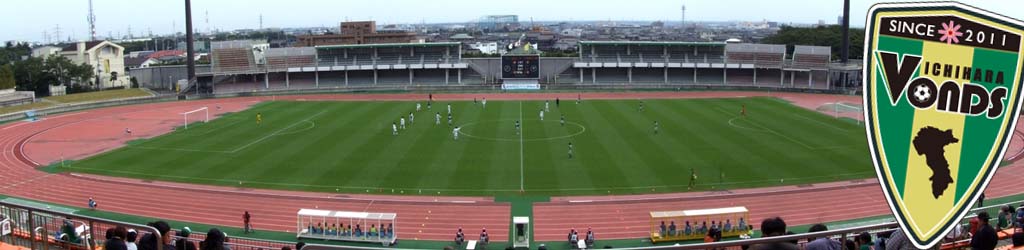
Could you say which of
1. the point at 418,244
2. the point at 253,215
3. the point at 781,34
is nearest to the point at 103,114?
the point at 253,215

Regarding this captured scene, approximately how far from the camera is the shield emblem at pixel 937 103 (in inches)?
147

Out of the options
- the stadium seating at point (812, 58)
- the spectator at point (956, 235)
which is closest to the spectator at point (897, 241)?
the spectator at point (956, 235)

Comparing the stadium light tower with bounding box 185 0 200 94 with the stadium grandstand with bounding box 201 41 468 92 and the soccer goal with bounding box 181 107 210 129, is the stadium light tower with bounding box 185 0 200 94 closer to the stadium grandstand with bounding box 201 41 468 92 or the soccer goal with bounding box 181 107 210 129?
the stadium grandstand with bounding box 201 41 468 92

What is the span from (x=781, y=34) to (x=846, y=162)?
8886 centimetres

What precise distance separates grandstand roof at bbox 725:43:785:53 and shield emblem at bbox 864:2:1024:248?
75840mm

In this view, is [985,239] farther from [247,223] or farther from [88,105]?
[88,105]

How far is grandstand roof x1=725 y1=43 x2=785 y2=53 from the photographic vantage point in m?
75.9

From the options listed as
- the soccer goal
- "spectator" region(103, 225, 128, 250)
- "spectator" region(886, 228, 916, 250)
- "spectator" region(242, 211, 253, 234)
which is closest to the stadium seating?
the soccer goal

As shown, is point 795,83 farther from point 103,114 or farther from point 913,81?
point 913,81

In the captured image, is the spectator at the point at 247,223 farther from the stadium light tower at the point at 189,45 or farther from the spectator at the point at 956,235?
the stadium light tower at the point at 189,45

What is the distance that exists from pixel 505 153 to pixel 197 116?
87.8ft

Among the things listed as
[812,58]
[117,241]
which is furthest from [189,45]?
[117,241]

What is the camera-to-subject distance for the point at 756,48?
77188mm


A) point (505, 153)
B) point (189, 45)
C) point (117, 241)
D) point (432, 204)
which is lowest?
point (432, 204)
